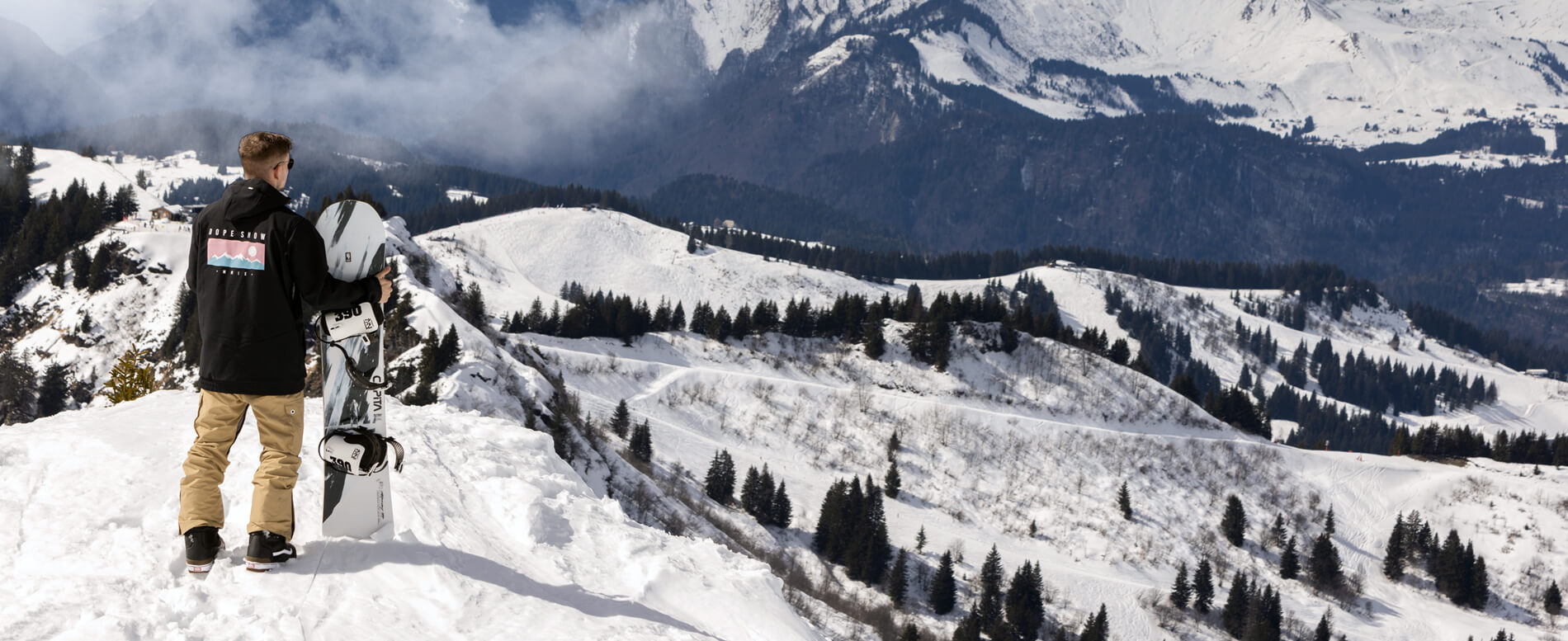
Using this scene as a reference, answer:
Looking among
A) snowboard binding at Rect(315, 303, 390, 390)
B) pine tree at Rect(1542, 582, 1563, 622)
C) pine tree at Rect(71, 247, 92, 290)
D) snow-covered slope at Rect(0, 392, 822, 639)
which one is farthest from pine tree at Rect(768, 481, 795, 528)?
pine tree at Rect(1542, 582, 1563, 622)

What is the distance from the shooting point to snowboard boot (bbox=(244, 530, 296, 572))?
263 inches

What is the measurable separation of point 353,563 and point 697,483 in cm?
6210

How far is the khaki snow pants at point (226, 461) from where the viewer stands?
265 inches

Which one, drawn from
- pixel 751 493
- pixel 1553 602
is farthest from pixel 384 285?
pixel 1553 602

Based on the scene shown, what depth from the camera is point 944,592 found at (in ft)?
203

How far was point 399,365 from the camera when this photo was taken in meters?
46.9

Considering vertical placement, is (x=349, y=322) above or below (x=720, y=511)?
above

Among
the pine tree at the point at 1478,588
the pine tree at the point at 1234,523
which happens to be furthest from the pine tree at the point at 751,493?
the pine tree at the point at 1478,588

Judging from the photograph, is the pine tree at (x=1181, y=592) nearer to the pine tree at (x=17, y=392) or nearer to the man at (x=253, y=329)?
the man at (x=253, y=329)

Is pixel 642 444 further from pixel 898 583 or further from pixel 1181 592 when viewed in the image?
pixel 1181 592

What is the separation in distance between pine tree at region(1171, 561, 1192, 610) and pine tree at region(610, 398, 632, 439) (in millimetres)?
42644

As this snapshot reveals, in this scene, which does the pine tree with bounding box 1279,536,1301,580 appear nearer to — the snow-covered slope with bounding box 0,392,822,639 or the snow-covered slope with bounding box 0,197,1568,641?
the snow-covered slope with bounding box 0,197,1568,641

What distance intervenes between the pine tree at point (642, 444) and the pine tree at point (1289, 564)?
5153 cm

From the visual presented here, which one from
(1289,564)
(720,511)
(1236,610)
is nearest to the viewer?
(720,511)
